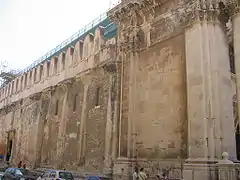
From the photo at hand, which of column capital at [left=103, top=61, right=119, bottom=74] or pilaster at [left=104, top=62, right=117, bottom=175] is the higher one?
column capital at [left=103, top=61, right=119, bottom=74]

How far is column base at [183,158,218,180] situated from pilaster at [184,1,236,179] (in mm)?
36

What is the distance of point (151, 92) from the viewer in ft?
47.0

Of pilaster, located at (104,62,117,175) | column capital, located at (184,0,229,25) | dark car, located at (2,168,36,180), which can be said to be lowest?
dark car, located at (2,168,36,180)

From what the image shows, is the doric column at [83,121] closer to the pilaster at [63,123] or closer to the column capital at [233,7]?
the pilaster at [63,123]

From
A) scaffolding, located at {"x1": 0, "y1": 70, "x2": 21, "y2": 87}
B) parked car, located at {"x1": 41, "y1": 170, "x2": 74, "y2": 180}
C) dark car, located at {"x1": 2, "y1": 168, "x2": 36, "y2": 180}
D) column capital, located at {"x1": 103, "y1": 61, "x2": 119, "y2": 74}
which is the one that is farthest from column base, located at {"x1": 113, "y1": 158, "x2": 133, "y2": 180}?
scaffolding, located at {"x1": 0, "y1": 70, "x2": 21, "y2": 87}

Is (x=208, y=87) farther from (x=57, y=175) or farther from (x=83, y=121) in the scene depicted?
(x=83, y=121)

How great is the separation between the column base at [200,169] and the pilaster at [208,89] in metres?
0.04

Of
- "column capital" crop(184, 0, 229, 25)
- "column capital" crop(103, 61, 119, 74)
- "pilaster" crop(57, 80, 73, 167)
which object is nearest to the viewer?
"column capital" crop(184, 0, 229, 25)

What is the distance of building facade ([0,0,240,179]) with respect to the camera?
11.4 meters

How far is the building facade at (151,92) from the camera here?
11.4 meters

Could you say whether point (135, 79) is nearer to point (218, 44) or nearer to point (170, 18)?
point (170, 18)

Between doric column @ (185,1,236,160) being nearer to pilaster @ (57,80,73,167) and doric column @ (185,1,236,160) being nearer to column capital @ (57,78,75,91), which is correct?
column capital @ (57,78,75,91)

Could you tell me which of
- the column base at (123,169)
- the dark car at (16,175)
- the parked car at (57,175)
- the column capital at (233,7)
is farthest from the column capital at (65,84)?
the column capital at (233,7)

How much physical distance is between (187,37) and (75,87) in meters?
11.3
